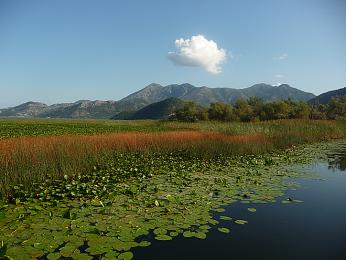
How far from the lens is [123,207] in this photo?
707 cm

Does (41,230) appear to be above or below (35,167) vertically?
below

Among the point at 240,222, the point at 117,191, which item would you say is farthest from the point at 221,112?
the point at 240,222

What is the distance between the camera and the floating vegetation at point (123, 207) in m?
5.13

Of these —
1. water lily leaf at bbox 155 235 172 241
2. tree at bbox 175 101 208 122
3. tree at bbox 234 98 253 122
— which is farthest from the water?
tree at bbox 175 101 208 122

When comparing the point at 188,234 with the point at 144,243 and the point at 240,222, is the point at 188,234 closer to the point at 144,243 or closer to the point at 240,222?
the point at 144,243

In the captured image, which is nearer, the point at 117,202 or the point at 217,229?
the point at 217,229

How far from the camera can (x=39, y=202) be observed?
7285mm

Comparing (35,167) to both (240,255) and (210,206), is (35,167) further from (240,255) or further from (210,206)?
(240,255)

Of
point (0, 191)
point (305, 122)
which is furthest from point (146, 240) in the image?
point (305, 122)

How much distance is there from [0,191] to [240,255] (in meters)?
5.57

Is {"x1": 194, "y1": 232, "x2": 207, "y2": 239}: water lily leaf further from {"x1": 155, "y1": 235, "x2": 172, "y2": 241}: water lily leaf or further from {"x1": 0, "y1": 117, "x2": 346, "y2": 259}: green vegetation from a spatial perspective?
{"x1": 155, "y1": 235, "x2": 172, "y2": 241}: water lily leaf

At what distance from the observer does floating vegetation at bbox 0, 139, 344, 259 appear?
202 inches

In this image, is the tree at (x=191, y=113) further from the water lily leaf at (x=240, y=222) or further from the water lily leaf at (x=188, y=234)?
the water lily leaf at (x=188, y=234)

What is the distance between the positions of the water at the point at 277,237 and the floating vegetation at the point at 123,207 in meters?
0.24
